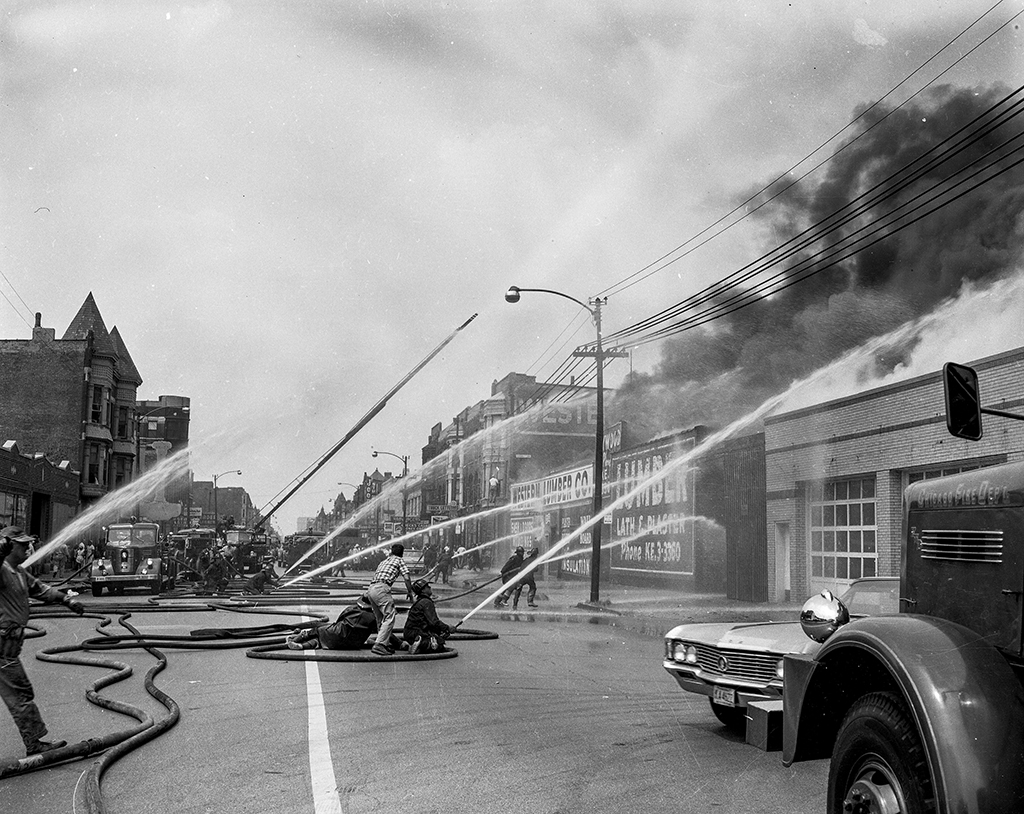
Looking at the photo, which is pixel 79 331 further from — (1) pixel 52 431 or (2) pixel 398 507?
(2) pixel 398 507

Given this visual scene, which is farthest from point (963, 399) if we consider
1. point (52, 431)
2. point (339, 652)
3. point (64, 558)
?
point (52, 431)

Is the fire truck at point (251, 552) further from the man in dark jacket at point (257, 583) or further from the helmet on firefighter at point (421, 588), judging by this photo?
the helmet on firefighter at point (421, 588)

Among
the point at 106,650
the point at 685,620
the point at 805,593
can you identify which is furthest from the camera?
the point at 805,593

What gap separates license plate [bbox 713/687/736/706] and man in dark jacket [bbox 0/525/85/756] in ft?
16.1

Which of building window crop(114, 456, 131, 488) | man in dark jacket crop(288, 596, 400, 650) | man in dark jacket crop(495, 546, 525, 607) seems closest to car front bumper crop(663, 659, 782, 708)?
man in dark jacket crop(288, 596, 400, 650)

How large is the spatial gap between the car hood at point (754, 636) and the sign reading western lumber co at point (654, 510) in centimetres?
2410

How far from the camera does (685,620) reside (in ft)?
67.4

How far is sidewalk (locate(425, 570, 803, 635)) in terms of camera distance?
20.6 metres

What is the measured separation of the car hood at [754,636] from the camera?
760 centimetres

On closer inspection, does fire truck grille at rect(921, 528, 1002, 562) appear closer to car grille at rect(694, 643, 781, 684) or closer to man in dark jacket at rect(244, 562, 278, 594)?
car grille at rect(694, 643, 781, 684)

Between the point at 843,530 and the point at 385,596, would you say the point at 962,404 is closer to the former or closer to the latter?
the point at 385,596

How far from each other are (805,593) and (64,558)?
35.5 metres

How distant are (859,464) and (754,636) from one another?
595 inches

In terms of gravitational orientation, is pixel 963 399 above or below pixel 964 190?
below
